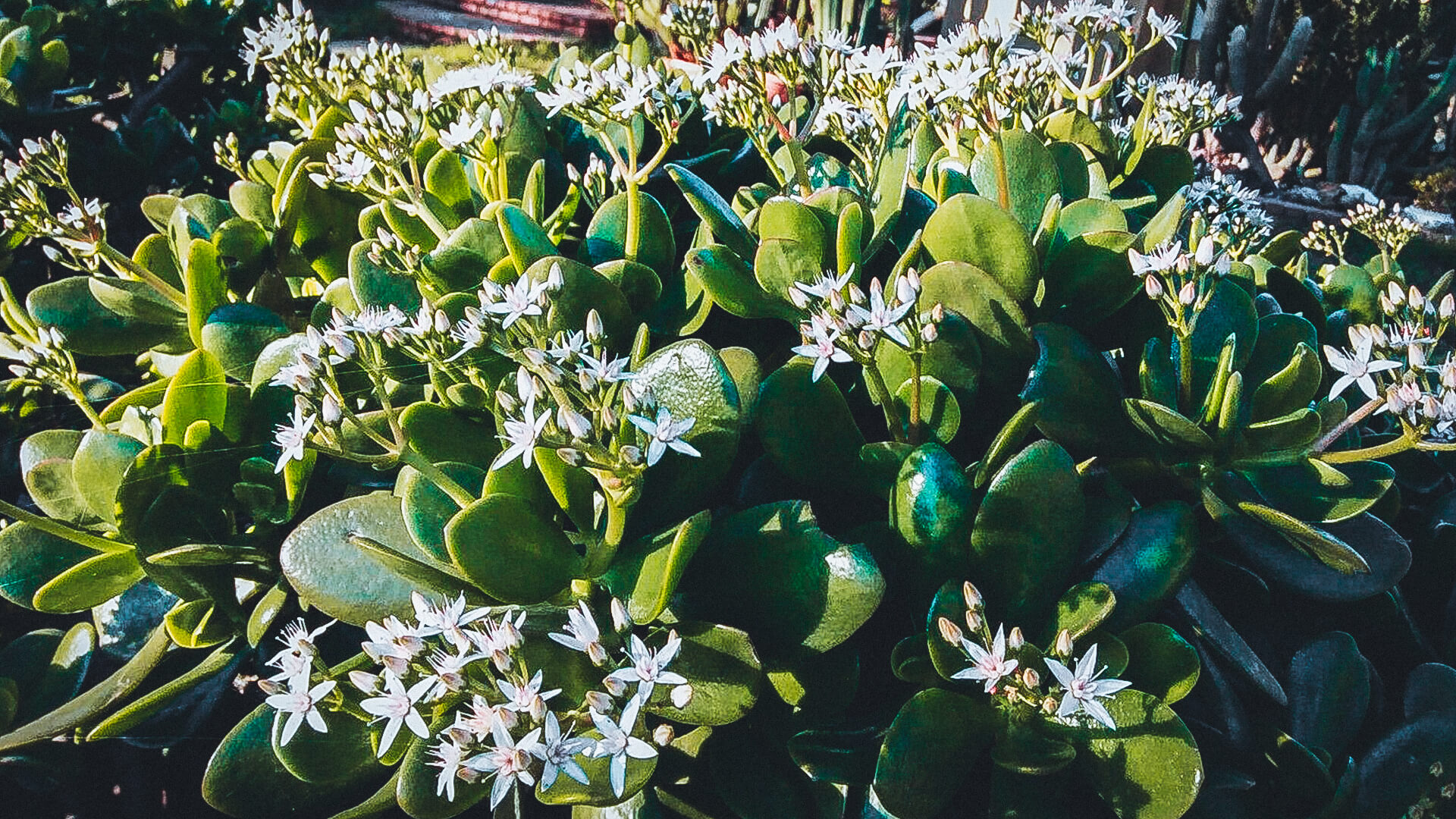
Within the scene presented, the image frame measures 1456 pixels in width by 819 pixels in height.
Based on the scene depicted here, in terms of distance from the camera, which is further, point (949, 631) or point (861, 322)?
point (861, 322)

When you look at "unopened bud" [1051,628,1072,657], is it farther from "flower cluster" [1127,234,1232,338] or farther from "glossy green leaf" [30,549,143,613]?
"glossy green leaf" [30,549,143,613]

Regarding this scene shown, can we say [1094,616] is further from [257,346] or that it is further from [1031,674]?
[257,346]

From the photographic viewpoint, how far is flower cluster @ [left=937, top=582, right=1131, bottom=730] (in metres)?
0.87

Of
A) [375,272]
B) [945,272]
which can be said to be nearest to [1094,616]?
[945,272]

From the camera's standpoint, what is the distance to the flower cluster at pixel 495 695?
2.67 feet

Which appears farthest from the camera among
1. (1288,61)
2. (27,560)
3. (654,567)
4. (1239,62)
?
(1239,62)

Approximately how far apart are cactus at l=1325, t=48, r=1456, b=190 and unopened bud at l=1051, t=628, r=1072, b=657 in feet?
19.5

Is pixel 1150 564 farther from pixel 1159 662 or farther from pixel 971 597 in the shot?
pixel 971 597

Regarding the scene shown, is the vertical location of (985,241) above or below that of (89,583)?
above

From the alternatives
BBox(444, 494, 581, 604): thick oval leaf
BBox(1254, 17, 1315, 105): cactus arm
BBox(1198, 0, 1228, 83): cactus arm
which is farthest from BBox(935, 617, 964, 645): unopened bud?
BBox(1254, 17, 1315, 105): cactus arm


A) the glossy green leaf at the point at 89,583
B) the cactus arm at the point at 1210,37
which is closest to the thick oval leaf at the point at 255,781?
the glossy green leaf at the point at 89,583

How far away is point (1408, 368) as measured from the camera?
42.1 inches

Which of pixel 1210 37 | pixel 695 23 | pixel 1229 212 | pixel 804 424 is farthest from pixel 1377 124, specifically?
pixel 804 424

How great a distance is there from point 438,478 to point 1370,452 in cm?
89
